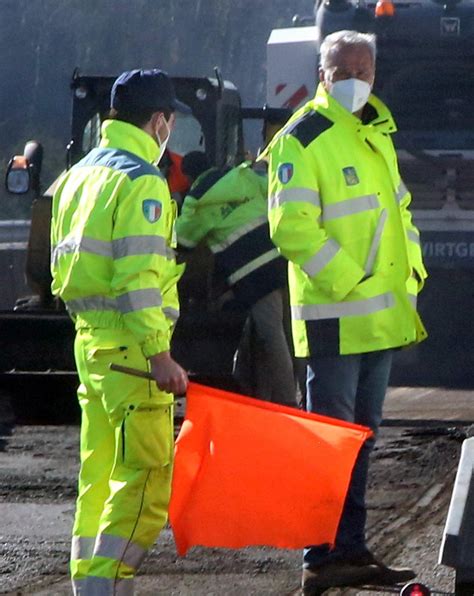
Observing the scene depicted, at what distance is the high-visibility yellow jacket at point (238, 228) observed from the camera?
1024 cm

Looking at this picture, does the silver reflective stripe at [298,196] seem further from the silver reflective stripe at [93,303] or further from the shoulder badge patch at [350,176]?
the silver reflective stripe at [93,303]

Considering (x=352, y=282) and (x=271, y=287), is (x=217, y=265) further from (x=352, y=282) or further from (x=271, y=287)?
(x=352, y=282)

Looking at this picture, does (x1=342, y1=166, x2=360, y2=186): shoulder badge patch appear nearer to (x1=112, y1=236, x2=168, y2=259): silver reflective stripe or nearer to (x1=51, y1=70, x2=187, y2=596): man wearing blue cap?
(x1=51, y1=70, x2=187, y2=596): man wearing blue cap

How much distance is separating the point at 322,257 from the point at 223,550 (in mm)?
1839

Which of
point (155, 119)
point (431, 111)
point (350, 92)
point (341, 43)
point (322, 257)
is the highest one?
point (431, 111)

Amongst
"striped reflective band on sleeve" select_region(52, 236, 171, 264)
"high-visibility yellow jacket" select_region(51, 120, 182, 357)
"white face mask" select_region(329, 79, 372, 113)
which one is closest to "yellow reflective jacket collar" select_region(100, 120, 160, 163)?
"high-visibility yellow jacket" select_region(51, 120, 182, 357)

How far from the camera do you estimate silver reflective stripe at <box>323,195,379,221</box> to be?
21.1 feet

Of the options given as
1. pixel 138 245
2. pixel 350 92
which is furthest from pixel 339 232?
pixel 138 245

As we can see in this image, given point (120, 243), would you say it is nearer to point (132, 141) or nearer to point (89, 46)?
point (132, 141)

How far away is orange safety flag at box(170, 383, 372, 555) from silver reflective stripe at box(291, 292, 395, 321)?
0.60m

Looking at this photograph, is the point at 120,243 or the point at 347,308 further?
the point at 347,308

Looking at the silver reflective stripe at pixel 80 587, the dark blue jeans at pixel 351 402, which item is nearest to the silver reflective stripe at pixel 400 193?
the dark blue jeans at pixel 351 402

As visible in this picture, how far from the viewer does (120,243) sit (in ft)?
18.7

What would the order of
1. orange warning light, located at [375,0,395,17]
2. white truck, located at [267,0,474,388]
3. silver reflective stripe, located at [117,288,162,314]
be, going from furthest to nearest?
white truck, located at [267,0,474,388] < orange warning light, located at [375,0,395,17] < silver reflective stripe, located at [117,288,162,314]
